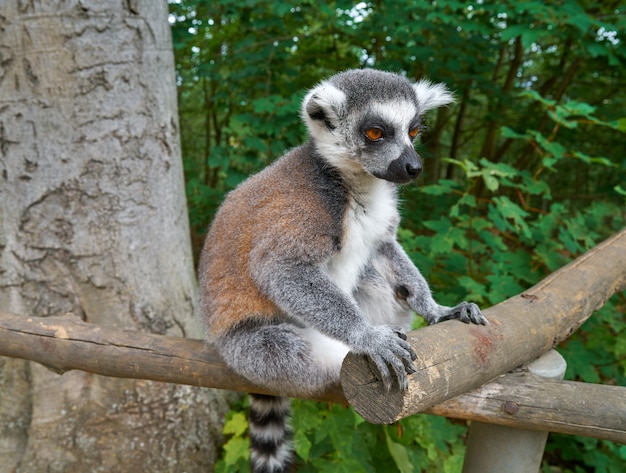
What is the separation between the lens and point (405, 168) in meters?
2.22

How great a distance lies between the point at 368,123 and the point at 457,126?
231 inches

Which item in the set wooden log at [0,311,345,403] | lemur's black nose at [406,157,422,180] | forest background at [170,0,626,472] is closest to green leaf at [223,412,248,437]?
forest background at [170,0,626,472]

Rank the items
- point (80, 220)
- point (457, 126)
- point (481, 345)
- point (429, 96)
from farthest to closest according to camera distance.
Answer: point (457, 126)
point (80, 220)
point (429, 96)
point (481, 345)

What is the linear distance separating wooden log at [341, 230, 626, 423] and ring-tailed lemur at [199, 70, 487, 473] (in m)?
0.16

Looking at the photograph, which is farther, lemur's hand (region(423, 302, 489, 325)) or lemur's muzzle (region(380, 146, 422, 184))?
lemur's muzzle (region(380, 146, 422, 184))

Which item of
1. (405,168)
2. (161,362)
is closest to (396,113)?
(405,168)

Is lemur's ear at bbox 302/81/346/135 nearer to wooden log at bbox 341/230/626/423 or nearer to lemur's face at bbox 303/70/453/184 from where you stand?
lemur's face at bbox 303/70/453/184

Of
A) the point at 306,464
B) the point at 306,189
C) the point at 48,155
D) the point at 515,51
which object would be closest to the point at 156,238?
the point at 48,155

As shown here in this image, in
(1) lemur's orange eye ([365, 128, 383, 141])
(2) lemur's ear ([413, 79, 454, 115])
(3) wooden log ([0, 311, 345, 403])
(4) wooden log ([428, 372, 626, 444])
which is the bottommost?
(3) wooden log ([0, 311, 345, 403])

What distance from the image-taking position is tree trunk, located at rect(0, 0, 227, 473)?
2.79m

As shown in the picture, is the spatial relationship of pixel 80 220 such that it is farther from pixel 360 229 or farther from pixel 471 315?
pixel 471 315

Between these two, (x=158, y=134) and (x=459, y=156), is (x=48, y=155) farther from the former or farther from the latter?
(x=459, y=156)

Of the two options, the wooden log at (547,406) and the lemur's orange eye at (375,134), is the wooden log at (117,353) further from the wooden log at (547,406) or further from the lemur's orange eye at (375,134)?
the lemur's orange eye at (375,134)

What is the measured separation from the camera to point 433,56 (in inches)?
195
